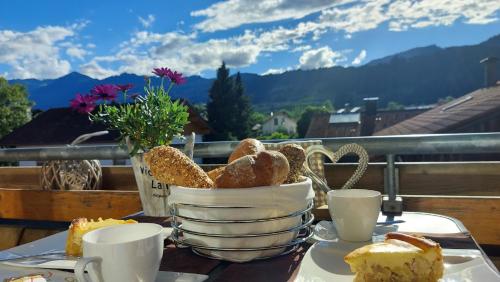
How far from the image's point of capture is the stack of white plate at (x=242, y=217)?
0.79 metres

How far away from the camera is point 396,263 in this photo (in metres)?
0.65

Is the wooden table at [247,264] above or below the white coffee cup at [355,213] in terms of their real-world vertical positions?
below

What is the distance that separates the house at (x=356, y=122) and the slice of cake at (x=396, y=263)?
915 inches

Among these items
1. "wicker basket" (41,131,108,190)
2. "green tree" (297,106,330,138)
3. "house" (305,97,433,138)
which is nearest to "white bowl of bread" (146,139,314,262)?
"wicker basket" (41,131,108,190)

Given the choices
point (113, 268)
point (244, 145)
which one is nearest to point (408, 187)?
point (244, 145)

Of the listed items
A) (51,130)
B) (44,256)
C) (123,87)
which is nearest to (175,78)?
(123,87)

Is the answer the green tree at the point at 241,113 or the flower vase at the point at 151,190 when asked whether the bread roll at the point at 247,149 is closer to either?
the flower vase at the point at 151,190

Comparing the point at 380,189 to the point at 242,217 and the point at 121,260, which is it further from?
the point at 121,260

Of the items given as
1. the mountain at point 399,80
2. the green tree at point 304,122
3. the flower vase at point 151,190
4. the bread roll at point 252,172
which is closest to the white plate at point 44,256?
the flower vase at point 151,190

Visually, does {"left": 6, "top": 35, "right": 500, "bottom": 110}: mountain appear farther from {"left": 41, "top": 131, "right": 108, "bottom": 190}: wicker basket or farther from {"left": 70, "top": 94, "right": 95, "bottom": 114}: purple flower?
{"left": 70, "top": 94, "right": 95, "bottom": 114}: purple flower

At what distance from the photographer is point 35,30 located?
7094 cm

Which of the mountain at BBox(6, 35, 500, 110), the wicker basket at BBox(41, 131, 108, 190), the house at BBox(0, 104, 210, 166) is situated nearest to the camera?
the wicker basket at BBox(41, 131, 108, 190)

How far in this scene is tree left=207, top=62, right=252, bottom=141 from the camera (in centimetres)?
3872

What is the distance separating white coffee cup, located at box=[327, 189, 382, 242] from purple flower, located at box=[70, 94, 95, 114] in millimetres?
900
